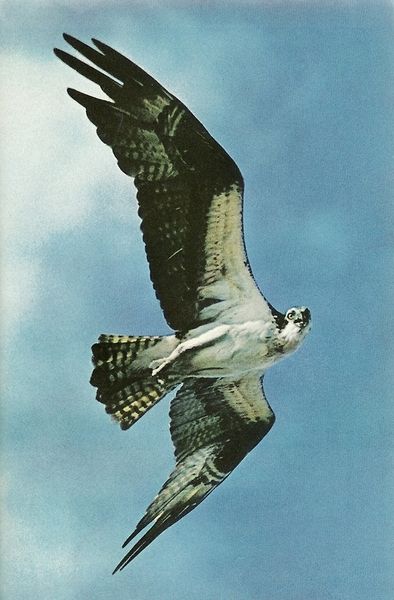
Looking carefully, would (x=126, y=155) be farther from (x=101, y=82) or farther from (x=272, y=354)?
(x=272, y=354)

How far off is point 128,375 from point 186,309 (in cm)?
90

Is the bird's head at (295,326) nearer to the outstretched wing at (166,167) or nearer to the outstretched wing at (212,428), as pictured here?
the outstretched wing at (166,167)

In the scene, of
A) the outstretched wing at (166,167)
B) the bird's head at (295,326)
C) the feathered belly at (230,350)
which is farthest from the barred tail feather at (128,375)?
the bird's head at (295,326)

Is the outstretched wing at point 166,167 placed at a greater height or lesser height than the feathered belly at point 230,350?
greater

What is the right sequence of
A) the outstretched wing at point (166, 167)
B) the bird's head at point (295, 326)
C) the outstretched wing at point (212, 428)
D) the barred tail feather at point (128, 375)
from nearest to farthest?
the outstretched wing at point (166, 167) < the bird's head at point (295, 326) < the barred tail feather at point (128, 375) < the outstretched wing at point (212, 428)

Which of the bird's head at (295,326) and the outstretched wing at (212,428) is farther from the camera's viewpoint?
the outstretched wing at (212,428)

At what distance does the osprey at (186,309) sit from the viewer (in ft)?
35.2

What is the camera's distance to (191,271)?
36.9 ft

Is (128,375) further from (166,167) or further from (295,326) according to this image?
(166,167)

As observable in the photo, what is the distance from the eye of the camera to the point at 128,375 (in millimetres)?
11719

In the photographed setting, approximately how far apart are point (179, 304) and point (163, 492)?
6.75 ft

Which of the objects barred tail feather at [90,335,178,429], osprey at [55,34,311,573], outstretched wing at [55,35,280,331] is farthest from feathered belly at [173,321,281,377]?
outstretched wing at [55,35,280,331]

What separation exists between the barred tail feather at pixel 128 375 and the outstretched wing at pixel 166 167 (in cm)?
69

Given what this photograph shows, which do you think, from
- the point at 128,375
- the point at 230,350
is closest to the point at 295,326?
the point at 230,350
